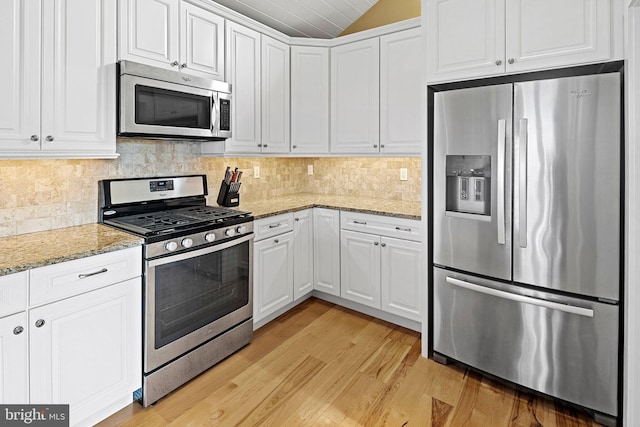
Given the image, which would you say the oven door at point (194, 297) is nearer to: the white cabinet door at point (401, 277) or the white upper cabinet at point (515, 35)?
the white cabinet door at point (401, 277)

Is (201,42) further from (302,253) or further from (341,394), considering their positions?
(341,394)

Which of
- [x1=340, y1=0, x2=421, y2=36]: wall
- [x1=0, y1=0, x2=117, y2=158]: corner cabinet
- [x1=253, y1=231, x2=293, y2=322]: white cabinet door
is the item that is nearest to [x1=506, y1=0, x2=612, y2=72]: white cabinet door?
[x1=340, y1=0, x2=421, y2=36]: wall

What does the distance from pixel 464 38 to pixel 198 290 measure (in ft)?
7.22

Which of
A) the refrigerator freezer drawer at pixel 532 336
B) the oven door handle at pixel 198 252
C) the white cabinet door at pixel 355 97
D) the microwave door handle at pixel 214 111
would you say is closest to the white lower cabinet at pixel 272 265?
the oven door handle at pixel 198 252

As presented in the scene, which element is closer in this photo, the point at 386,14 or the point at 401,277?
the point at 401,277

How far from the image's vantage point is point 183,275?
2.15 m

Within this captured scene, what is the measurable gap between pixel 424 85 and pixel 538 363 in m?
1.79

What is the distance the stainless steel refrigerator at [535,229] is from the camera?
1856 mm

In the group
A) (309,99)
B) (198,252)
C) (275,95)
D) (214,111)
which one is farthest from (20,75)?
(309,99)

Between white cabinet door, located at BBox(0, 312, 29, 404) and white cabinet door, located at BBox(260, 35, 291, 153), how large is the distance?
206 centimetres

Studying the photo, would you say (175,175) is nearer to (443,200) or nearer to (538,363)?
(443,200)

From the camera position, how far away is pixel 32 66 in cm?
177

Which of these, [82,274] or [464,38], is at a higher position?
[464,38]

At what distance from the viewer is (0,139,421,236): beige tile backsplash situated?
2029mm
